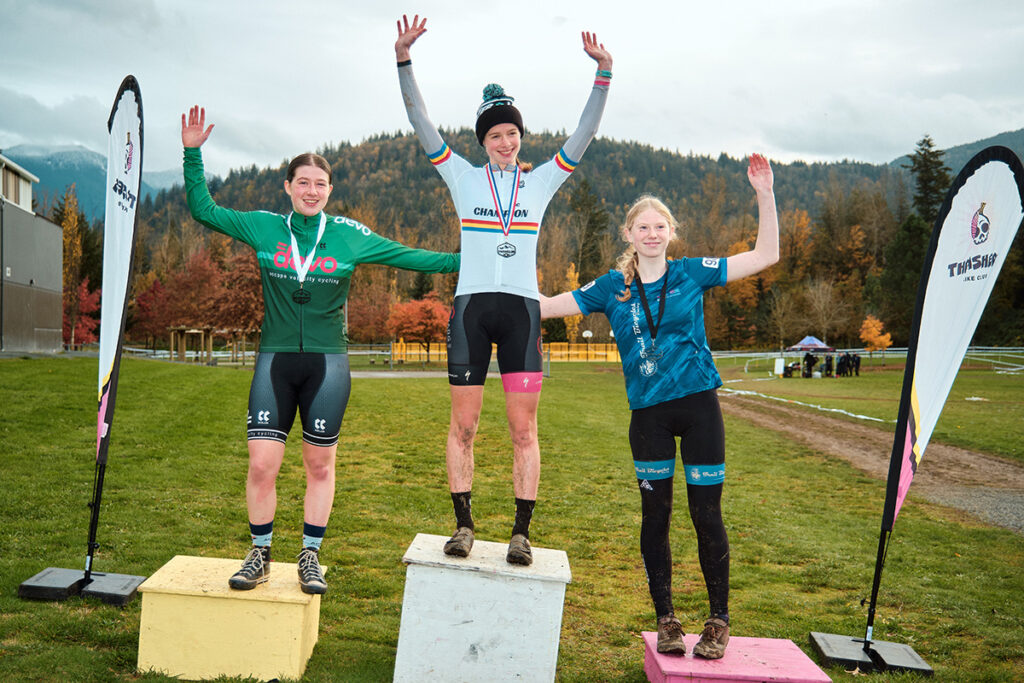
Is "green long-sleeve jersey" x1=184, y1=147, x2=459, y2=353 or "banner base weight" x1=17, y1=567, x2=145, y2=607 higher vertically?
"green long-sleeve jersey" x1=184, y1=147, x2=459, y2=353

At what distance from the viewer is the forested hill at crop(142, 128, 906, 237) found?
467ft

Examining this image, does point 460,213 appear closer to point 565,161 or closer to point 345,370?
point 565,161

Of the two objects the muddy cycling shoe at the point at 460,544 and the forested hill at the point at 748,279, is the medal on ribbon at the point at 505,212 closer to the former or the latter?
the muddy cycling shoe at the point at 460,544

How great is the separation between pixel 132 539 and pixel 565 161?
20.4 ft

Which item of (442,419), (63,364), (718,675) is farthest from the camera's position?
(63,364)

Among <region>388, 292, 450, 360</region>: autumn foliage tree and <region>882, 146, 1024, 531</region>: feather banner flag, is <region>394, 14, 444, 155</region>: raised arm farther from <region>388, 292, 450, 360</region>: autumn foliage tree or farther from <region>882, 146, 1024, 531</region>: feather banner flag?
<region>388, 292, 450, 360</region>: autumn foliage tree

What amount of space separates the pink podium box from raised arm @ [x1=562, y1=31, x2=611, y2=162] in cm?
306

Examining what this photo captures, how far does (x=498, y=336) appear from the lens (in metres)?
4.40

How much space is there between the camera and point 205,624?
431 cm

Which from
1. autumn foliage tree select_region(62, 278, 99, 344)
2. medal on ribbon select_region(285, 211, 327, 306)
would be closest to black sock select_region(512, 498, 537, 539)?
medal on ribbon select_region(285, 211, 327, 306)

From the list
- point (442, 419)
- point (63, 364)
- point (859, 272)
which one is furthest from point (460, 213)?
point (859, 272)

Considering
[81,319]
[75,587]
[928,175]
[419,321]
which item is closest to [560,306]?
[75,587]

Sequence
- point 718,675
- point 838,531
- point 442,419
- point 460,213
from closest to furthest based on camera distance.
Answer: point 718,675
point 460,213
point 838,531
point 442,419

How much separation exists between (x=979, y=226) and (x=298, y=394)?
484 centimetres
